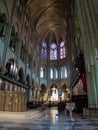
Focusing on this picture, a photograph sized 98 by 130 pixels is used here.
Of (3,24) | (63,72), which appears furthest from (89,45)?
(63,72)

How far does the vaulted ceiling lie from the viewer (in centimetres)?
2475

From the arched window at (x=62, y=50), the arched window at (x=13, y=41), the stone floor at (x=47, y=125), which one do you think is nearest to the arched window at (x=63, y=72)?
the arched window at (x=62, y=50)

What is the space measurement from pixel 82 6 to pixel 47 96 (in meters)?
26.4

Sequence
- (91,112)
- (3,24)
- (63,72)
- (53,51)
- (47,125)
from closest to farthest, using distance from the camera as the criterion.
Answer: (47,125)
(91,112)
(3,24)
(63,72)
(53,51)

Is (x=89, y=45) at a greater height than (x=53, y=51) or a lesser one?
lesser

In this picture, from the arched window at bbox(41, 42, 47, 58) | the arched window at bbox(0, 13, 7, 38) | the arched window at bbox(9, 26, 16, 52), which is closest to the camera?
the arched window at bbox(0, 13, 7, 38)

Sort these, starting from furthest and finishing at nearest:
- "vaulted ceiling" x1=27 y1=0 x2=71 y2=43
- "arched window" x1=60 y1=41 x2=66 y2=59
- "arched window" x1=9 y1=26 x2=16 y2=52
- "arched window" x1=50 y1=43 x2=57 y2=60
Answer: "arched window" x1=50 y1=43 x2=57 y2=60 < "arched window" x1=60 y1=41 x2=66 y2=59 < "vaulted ceiling" x1=27 y1=0 x2=71 y2=43 < "arched window" x1=9 y1=26 x2=16 y2=52

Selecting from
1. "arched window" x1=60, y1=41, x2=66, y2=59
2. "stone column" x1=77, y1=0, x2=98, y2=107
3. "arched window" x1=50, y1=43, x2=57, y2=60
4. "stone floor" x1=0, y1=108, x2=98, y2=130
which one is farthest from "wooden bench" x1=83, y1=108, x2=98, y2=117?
"arched window" x1=50, y1=43, x2=57, y2=60

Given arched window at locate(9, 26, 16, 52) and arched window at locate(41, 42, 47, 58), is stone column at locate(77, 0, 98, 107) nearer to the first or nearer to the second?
arched window at locate(9, 26, 16, 52)

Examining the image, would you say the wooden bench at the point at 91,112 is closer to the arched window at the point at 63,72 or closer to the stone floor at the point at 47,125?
the stone floor at the point at 47,125

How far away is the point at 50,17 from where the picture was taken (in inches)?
1174

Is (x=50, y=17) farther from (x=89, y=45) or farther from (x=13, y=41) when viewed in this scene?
(x=89, y=45)

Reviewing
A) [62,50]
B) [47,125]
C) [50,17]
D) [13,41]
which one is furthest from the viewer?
[62,50]

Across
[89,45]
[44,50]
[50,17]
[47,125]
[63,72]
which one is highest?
[50,17]
